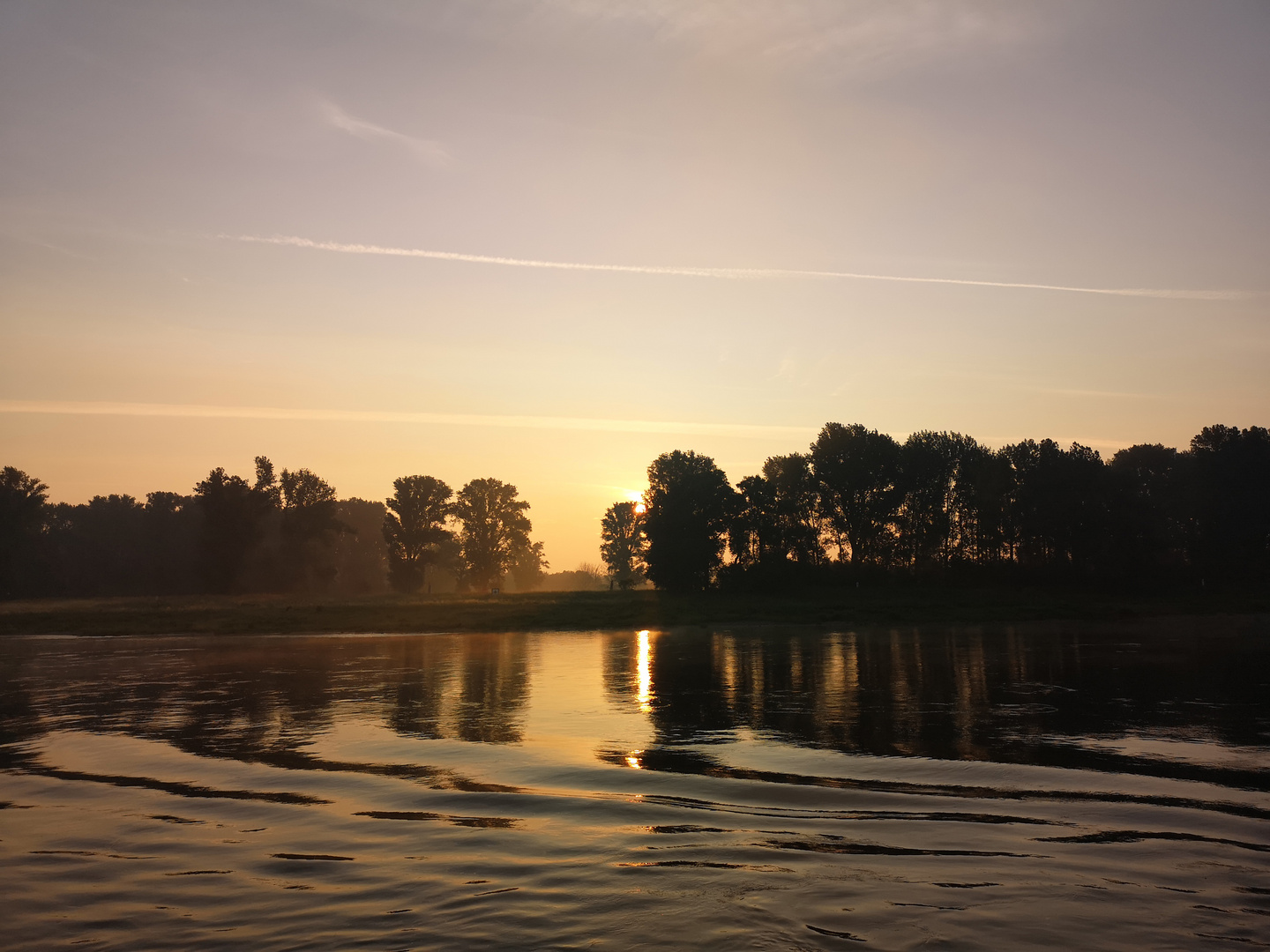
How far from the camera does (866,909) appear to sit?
752 cm

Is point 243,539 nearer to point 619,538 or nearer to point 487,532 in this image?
point 487,532

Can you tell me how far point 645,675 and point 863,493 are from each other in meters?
83.9

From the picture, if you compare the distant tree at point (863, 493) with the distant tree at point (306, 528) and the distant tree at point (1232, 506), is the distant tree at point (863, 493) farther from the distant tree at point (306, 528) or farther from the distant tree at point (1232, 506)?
the distant tree at point (306, 528)

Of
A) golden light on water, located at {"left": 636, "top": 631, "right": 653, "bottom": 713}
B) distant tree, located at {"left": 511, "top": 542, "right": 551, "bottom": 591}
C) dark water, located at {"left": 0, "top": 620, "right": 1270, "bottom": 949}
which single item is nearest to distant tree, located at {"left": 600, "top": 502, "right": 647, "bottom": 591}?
distant tree, located at {"left": 511, "top": 542, "right": 551, "bottom": 591}

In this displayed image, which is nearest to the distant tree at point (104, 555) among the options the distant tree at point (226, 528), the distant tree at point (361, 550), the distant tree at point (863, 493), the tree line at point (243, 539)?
the tree line at point (243, 539)

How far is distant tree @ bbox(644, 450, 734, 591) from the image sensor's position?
106m

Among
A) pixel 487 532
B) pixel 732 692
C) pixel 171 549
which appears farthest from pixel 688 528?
pixel 171 549

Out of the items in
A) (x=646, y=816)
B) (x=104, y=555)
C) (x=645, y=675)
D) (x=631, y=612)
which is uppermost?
(x=104, y=555)

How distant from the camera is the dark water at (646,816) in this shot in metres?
7.44

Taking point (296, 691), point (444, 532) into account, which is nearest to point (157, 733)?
point (296, 691)

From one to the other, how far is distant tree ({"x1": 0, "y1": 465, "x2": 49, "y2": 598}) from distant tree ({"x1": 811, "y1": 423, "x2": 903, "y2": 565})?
111508 millimetres

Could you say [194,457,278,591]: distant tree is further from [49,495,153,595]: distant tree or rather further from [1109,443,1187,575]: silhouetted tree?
[1109,443,1187,575]: silhouetted tree

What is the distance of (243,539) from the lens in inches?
4843

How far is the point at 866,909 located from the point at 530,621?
201ft
